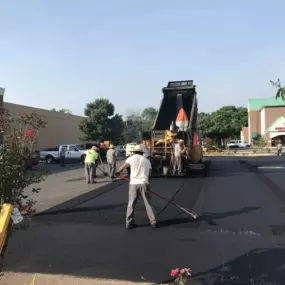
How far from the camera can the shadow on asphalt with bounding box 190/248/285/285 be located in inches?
186

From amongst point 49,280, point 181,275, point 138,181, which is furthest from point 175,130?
point 181,275

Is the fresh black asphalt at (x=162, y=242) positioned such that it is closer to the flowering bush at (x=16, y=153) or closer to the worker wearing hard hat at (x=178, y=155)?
the flowering bush at (x=16, y=153)

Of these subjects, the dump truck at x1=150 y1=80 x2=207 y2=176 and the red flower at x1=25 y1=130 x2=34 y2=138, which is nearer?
the red flower at x1=25 y1=130 x2=34 y2=138

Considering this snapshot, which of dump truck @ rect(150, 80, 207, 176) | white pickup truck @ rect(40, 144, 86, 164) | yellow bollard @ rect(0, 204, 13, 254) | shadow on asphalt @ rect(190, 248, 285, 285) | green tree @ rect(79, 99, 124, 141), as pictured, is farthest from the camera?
green tree @ rect(79, 99, 124, 141)

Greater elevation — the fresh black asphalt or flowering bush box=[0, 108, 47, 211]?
flowering bush box=[0, 108, 47, 211]

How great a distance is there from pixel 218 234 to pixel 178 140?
10414 millimetres

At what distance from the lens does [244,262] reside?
5.37m

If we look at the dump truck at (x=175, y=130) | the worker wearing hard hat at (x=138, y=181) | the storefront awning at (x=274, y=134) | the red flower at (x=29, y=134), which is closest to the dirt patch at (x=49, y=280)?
the red flower at (x=29, y=134)

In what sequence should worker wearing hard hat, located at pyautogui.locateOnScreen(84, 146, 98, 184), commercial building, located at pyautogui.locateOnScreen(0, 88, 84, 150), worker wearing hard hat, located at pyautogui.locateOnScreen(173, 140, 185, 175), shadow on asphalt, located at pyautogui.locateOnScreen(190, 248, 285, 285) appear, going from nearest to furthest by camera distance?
shadow on asphalt, located at pyautogui.locateOnScreen(190, 248, 285, 285) < worker wearing hard hat, located at pyautogui.locateOnScreen(84, 146, 98, 184) < worker wearing hard hat, located at pyautogui.locateOnScreen(173, 140, 185, 175) < commercial building, located at pyautogui.locateOnScreen(0, 88, 84, 150)

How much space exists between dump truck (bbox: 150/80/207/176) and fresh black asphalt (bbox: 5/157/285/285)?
6646 millimetres

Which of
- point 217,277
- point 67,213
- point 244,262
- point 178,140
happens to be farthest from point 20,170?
point 178,140

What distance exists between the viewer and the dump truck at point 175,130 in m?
17.3

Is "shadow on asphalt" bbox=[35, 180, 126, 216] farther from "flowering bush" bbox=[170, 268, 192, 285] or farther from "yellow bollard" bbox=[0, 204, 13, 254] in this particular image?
"yellow bollard" bbox=[0, 204, 13, 254]

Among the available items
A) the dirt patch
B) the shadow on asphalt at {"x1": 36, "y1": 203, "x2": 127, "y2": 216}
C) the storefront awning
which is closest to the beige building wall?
the shadow on asphalt at {"x1": 36, "y1": 203, "x2": 127, "y2": 216}
